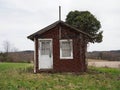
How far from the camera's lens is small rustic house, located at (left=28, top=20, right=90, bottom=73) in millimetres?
29688

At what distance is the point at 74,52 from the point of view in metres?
29.9

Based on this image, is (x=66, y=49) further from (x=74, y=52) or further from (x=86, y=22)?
(x=86, y=22)

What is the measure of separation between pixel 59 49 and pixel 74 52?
112 cm

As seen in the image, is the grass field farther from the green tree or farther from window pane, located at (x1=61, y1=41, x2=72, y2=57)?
the green tree

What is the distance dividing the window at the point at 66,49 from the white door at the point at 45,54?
810mm

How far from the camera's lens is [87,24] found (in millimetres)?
42250

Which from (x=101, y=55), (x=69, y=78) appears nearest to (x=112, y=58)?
(x=101, y=55)

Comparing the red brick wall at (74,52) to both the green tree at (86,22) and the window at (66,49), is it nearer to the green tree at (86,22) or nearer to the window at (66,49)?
the window at (66,49)

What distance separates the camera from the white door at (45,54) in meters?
29.9

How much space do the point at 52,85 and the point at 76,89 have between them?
1605 mm

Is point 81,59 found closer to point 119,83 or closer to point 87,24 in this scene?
point 119,83

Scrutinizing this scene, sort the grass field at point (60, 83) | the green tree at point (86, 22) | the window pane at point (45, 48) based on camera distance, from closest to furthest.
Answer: the grass field at point (60, 83)
the window pane at point (45, 48)
the green tree at point (86, 22)

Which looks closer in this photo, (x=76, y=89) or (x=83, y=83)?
(x=76, y=89)

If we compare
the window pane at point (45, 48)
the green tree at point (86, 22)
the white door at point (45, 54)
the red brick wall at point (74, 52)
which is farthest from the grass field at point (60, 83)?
the green tree at point (86, 22)
